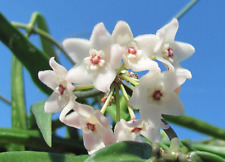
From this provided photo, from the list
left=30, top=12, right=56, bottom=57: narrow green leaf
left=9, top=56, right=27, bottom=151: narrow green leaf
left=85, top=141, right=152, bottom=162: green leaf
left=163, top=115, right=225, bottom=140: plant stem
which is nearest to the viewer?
left=85, top=141, right=152, bottom=162: green leaf

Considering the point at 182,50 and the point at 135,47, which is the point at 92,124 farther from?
the point at 182,50

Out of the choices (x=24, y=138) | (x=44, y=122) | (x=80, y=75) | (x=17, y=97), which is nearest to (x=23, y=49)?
(x=17, y=97)

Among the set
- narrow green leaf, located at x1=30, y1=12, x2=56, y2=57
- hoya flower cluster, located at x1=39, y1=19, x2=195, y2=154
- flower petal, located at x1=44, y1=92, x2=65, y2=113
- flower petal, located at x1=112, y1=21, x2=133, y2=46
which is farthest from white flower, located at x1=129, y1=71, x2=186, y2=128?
narrow green leaf, located at x1=30, y1=12, x2=56, y2=57

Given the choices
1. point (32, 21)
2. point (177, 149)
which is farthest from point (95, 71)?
point (32, 21)

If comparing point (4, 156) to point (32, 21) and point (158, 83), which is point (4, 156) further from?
point (32, 21)

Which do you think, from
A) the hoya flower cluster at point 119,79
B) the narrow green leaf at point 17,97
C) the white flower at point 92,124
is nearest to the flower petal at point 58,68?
the hoya flower cluster at point 119,79

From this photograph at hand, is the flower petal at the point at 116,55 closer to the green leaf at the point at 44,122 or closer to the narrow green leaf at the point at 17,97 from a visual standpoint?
the green leaf at the point at 44,122

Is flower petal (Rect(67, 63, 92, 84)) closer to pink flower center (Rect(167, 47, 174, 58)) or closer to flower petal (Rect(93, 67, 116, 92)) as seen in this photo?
flower petal (Rect(93, 67, 116, 92))
